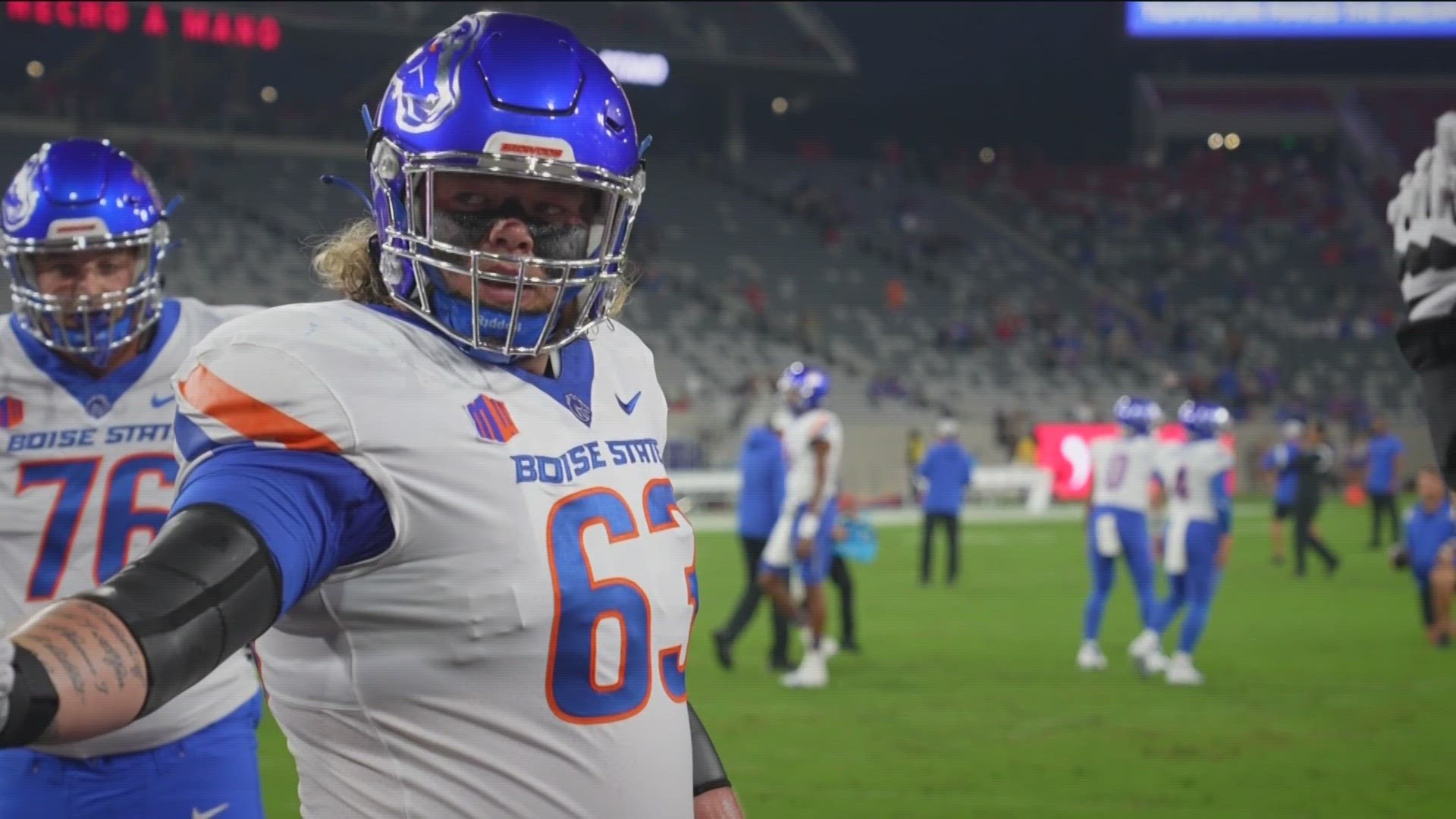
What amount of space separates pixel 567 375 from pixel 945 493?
14824 millimetres

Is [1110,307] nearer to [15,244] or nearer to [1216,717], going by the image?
[1216,717]

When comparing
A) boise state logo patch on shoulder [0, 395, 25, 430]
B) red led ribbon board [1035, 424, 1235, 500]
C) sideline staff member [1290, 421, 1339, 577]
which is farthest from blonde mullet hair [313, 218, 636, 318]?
red led ribbon board [1035, 424, 1235, 500]

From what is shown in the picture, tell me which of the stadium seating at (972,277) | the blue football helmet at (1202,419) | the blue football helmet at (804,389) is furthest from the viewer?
the stadium seating at (972,277)

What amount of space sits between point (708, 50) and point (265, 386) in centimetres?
1887

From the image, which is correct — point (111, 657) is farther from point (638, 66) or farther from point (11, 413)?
point (638, 66)

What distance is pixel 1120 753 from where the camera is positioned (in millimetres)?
7965

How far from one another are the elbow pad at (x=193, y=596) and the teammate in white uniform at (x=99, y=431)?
2.01m

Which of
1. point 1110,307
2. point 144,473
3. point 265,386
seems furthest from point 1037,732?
point 1110,307

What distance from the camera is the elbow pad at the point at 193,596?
1.44m

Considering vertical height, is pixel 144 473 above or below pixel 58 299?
below

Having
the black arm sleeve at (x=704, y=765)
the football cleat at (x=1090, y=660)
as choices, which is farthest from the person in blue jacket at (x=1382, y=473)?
the black arm sleeve at (x=704, y=765)

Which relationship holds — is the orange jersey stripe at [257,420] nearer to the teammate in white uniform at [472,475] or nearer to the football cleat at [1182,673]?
the teammate in white uniform at [472,475]

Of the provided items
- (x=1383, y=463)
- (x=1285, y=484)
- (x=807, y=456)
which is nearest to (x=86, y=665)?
(x=807, y=456)

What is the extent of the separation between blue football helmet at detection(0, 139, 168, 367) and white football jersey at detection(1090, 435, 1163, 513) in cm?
840
